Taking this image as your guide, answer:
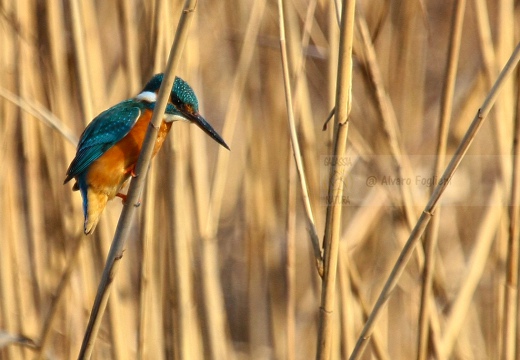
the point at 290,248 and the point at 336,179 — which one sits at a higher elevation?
the point at 336,179

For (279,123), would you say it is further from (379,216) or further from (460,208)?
(460,208)

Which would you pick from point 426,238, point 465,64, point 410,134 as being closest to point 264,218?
point 410,134

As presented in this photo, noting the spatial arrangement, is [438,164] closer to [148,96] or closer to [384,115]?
[384,115]

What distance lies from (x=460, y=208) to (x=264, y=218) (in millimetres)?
935

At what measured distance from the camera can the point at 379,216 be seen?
7.60 feet

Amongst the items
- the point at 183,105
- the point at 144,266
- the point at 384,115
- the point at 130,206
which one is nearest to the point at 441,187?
the point at 384,115

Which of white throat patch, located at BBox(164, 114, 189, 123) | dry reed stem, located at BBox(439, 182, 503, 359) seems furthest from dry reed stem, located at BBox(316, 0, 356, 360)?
dry reed stem, located at BBox(439, 182, 503, 359)

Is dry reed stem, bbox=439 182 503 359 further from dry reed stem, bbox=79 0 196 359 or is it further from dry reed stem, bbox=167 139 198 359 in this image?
dry reed stem, bbox=79 0 196 359

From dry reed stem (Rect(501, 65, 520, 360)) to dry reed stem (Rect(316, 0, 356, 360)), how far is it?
56cm

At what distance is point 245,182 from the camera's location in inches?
83.5

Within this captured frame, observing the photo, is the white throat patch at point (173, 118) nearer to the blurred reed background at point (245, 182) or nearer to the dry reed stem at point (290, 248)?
the blurred reed background at point (245, 182)

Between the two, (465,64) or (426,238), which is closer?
(426,238)

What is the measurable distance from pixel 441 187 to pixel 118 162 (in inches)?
33.7

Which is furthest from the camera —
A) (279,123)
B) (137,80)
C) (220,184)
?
(279,123)
